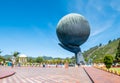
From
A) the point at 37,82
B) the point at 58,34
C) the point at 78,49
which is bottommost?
the point at 37,82

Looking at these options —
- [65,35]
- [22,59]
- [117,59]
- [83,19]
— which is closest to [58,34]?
[65,35]

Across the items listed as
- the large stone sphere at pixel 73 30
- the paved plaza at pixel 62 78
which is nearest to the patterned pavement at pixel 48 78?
the paved plaza at pixel 62 78

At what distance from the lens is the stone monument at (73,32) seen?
52.1 metres

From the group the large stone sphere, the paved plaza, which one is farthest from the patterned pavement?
the large stone sphere

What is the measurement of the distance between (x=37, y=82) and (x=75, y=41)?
40.3 meters

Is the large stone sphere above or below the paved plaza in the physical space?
above

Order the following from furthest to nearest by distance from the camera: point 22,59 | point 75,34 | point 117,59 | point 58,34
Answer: point 22,59 → point 117,59 → point 58,34 → point 75,34

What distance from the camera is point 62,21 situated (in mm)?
54344

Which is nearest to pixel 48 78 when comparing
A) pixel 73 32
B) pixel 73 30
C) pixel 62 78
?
pixel 62 78

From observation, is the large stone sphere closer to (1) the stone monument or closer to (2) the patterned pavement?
(1) the stone monument

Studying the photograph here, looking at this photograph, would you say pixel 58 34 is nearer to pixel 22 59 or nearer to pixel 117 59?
pixel 117 59

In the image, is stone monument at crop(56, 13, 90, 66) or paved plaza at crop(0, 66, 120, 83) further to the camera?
stone monument at crop(56, 13, 90, 66)

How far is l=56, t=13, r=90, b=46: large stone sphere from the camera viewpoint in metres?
52.0

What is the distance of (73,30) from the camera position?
5188 centimetres
